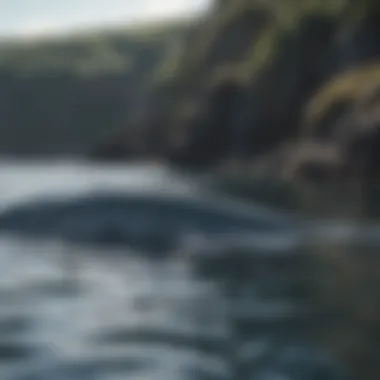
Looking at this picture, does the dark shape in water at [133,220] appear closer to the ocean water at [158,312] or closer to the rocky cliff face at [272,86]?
the ocean water at [158,312]

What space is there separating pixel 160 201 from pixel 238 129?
3329cm

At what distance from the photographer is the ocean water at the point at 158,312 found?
248 inches

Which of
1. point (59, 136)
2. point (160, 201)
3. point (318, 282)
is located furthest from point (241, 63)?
point (318, 282)

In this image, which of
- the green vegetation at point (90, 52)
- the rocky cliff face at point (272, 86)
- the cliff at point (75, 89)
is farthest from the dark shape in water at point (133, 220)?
the green vegetation at point (90, 52)

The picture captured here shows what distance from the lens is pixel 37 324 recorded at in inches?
311

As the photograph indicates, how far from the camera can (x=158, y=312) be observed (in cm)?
839

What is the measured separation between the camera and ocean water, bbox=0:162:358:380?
20.6ft

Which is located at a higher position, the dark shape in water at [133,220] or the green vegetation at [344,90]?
the green vegetation at [344,90]

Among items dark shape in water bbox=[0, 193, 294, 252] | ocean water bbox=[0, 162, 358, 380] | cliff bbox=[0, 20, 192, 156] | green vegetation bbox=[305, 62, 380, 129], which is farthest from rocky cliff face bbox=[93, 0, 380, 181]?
ocean water bbox=[0, 162, 358, 380]

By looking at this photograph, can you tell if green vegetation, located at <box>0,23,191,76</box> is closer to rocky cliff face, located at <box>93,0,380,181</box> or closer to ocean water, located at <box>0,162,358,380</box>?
rocky cliff face, located at <box>93,0,380,181</box>

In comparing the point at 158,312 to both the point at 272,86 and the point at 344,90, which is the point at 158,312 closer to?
the point at 344,90

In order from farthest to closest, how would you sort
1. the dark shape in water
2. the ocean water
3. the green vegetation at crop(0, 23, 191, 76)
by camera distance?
the green vegetation at crop(0, 23, 191, 76), the dark shape in water, the ocean water

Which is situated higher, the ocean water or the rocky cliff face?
the rocky cliff face

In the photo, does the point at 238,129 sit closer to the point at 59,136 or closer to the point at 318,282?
the point at 59,136
